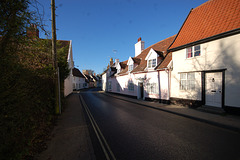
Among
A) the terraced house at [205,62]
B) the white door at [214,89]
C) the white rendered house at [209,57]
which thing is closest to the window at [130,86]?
the terraced house at [205,62]

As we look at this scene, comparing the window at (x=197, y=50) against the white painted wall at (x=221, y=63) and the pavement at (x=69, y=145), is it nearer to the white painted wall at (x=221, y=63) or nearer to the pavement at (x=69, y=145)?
the white painted wall at (x=221, y=63)

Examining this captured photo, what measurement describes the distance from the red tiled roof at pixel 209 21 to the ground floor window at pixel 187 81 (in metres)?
2.91

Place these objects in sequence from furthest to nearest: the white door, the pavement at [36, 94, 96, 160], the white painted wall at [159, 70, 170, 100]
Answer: the white painted wall at [159, 70, 170, 100], the white door, the pavement at [36, 94, 96, 160]

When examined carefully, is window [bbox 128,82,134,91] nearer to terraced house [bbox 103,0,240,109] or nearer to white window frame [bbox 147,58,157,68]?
terraced house [bbox 103,0,240,109]

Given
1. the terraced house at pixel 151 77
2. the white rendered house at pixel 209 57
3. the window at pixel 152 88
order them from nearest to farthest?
the white rendered house at pixel 209 57 → the terraced house at pixel 151 77 → the window at pixel 152 88

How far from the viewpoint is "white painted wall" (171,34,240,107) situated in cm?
696

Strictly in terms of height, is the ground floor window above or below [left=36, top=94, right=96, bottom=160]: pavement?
above

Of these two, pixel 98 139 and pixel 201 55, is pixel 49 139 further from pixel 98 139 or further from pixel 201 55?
pixel 201 55

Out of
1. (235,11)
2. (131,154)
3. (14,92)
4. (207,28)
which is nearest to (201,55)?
(207,28)

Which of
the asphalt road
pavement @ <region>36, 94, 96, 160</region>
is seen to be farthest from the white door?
pavement @ <region>36, 94, 96, 160</region>

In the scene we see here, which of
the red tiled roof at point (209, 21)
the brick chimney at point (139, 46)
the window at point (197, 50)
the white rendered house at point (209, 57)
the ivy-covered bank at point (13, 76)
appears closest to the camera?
the ivy-covered bank at point (13, 76)

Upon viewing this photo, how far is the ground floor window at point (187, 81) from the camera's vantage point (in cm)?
946

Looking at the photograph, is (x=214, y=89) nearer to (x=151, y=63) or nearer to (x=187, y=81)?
(x=187, y=81)

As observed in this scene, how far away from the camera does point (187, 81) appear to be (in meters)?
9.86
